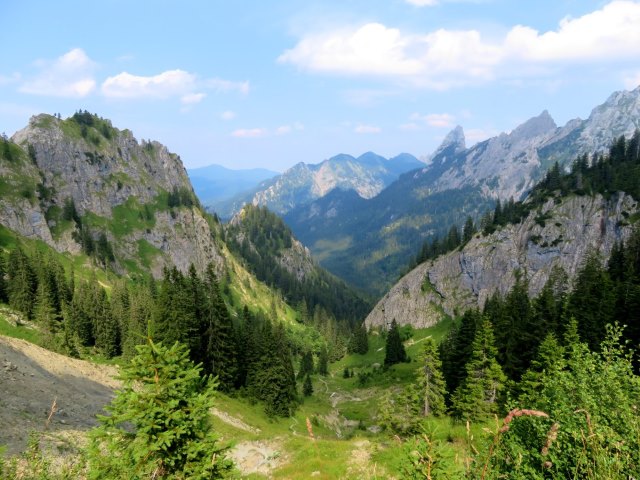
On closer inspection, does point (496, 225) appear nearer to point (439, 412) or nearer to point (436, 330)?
point (436, 330)

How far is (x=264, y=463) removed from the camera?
105 feet

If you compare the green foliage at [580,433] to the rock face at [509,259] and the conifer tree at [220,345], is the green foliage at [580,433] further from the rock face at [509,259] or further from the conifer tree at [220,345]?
the rock face at [509,259]

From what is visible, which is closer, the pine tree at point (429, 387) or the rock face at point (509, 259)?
the pine tree at point (429, 387)

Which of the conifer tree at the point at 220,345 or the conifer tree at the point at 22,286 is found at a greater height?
the conifer tree at the point at 22,286

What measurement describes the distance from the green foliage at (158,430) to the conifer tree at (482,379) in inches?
1562

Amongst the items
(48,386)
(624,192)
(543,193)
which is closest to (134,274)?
(48,386)

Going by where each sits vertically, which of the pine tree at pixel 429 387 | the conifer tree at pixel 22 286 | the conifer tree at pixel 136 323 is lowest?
the pine tree at pixel 429 387

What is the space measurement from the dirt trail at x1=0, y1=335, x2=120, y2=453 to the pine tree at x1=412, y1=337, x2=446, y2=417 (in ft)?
119

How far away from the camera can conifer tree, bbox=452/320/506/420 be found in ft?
143

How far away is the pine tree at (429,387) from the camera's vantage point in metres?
49.3

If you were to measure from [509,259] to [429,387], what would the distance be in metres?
111

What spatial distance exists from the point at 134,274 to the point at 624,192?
19798 cm

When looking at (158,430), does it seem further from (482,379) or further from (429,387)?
(429,387)

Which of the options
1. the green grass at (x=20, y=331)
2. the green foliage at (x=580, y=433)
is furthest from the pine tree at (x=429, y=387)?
the green grass at (x=20, y=331)
